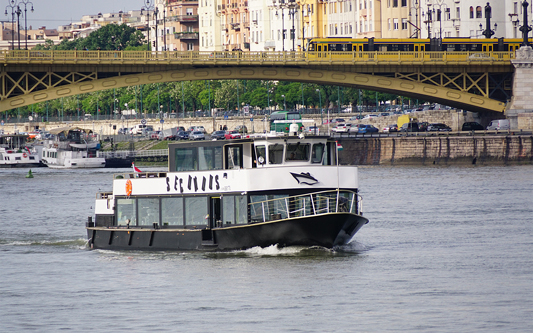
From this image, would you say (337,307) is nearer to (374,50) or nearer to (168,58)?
(168,58)

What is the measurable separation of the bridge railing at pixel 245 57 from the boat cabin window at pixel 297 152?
44212 mm

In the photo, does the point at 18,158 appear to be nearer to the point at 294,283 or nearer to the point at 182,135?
the point at 182,135

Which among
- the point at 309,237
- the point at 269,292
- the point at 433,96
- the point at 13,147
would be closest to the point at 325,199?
the point at 309,237

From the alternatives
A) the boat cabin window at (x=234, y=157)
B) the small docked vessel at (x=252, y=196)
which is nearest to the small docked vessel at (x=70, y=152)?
the small docked vessel at (x=252, y=196)

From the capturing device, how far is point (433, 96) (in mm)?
85062

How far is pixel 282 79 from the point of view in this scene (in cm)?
8275

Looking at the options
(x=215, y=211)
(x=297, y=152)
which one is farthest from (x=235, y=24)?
(x=297, y=152)

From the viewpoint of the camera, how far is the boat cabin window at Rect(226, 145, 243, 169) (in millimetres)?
33594

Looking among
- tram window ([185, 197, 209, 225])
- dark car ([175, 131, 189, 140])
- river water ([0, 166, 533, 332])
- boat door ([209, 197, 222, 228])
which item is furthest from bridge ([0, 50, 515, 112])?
boat door ([209, 197, 222, 228])

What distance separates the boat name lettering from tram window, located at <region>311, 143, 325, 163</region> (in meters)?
3.12

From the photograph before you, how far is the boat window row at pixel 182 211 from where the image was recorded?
33469mm

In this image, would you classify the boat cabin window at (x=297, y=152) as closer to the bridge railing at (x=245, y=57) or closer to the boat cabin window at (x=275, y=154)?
the boat cabin window at (x=275, y=154)

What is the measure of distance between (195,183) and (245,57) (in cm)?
4619

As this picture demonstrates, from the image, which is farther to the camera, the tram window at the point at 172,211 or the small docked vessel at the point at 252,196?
the tram window at the point at 172,211
